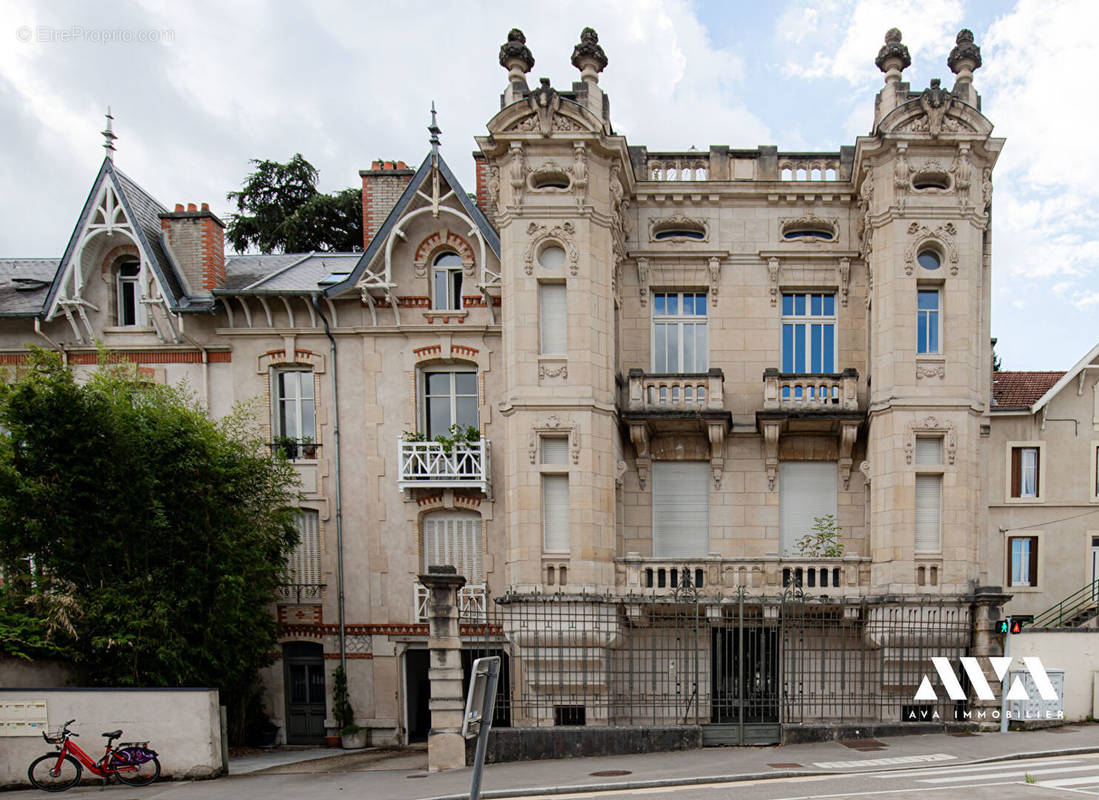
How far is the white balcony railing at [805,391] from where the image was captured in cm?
1692

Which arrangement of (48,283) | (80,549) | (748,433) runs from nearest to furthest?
(80,549) → (748,433) → (48,283)

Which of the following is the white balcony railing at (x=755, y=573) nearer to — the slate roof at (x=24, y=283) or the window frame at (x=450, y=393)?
the window frame at (x=450, y=393)

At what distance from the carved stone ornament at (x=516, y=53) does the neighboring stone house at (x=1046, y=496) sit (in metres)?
14.0

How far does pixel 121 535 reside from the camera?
1445 cm

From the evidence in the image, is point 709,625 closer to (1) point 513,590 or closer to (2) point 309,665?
(1) point 513,590

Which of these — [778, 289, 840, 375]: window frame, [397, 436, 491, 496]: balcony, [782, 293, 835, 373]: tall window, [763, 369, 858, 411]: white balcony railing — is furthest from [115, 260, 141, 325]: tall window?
[782, 293, 835, 373]: tall window

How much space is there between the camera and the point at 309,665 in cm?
1825

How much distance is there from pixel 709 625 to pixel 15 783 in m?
12.3

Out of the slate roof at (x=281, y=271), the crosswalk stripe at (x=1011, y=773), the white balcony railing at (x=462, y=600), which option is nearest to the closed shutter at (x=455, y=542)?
the white balcony railing at (x=462, y=600)

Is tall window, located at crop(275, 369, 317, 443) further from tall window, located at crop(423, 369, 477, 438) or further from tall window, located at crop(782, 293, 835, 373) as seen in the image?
tall window, located at crop(782, 293, 835, 373)

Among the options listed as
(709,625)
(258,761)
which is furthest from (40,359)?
(709,625)

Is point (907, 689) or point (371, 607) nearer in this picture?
point (907, 689)

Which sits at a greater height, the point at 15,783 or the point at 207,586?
the point at 207,586

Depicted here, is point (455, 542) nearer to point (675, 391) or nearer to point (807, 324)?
point (675, 391)
